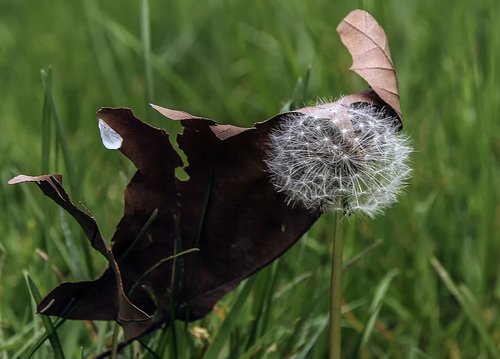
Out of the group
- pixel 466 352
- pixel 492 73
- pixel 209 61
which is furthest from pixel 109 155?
pixel 466 352

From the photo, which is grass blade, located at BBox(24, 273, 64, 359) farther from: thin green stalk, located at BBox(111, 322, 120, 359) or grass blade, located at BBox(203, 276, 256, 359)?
grass blade, located at BBox(203, 276, 256, 359)

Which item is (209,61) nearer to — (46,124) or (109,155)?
(109,155)

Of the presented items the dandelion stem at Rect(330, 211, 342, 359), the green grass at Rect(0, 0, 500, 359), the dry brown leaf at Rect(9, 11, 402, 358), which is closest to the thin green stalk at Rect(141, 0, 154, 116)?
the green grass at Rect(0, 0, 500, 359)

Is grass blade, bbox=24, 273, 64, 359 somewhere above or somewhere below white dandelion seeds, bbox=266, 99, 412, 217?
below

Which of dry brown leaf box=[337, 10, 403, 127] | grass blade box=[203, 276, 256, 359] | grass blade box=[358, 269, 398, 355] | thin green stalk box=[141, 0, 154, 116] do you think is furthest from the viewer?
thin green stalk box=[141, 0, 154, 116]

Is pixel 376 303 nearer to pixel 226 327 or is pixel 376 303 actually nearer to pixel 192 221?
pixel 226 327

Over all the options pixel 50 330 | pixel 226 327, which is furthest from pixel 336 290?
pixel 50 330
